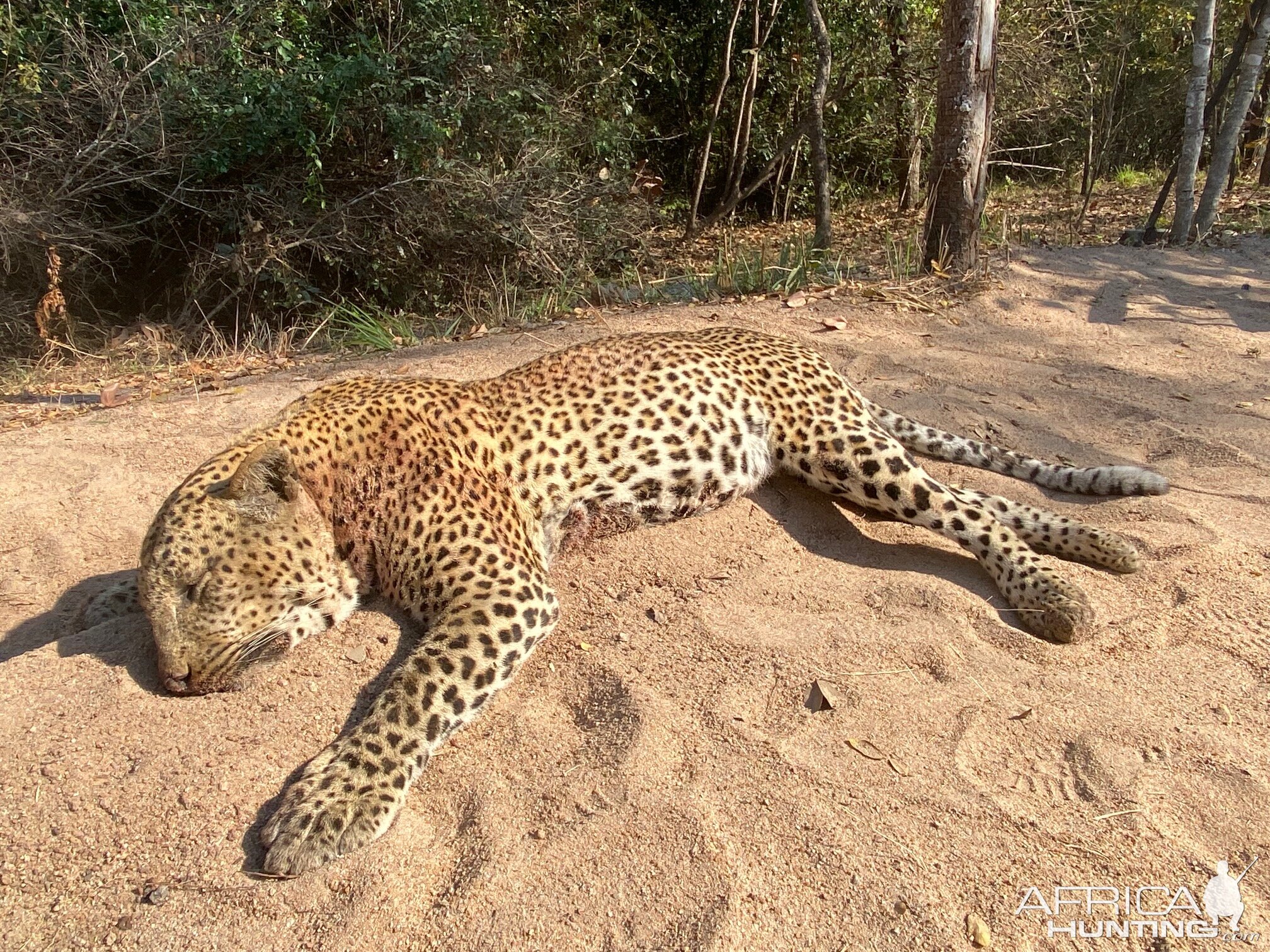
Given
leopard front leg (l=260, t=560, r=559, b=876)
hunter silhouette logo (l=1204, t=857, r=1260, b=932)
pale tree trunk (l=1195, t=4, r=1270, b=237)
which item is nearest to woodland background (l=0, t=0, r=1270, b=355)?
pale tree trunk (l=1195, t=4, r=1270, b=237)

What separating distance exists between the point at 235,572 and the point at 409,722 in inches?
40.5

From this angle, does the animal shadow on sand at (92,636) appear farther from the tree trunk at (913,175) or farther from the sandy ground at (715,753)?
the tree trunk at (913,175)

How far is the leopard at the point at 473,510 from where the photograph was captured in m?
3.51

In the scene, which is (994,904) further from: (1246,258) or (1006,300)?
(1246,258)

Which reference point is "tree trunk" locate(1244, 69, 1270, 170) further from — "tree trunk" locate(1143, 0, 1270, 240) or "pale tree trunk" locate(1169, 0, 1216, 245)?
"pale tree trunk" locate(1169, 0, 1216, 245)

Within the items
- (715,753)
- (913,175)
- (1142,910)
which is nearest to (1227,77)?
(913,175)

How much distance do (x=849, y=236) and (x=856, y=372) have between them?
30.0 ft

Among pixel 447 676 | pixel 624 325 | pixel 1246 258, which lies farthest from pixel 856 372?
pixel 1246 258

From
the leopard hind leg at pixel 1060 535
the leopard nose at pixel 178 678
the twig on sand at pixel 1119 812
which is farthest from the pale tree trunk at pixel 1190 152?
the leopard nose at pixel 178 678

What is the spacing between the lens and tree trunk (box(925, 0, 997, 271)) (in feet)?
27.4

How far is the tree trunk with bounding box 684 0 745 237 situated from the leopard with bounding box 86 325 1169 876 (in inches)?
418

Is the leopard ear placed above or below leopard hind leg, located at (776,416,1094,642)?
above

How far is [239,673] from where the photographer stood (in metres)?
3.67

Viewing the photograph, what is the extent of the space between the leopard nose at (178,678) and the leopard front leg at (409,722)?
676 mm
